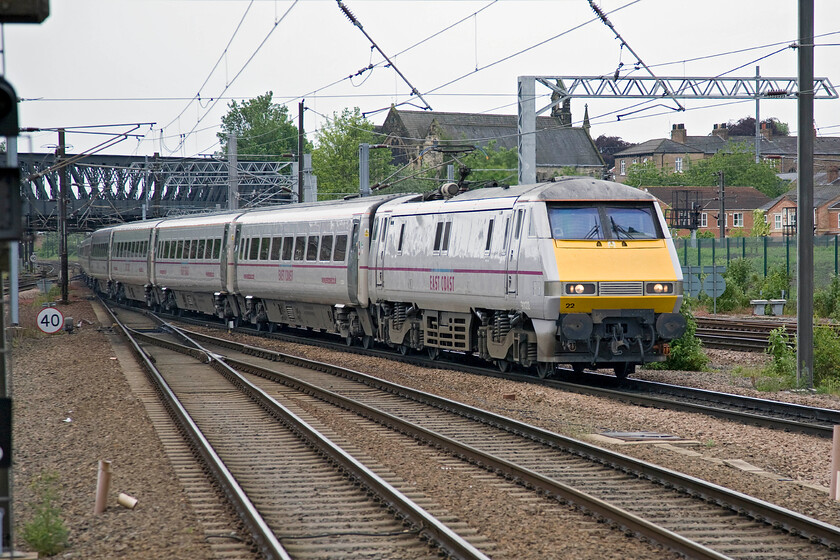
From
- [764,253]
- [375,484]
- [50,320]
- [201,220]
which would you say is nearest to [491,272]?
[375,484]

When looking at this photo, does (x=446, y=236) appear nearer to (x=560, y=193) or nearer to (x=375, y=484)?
(x=560, y=193)

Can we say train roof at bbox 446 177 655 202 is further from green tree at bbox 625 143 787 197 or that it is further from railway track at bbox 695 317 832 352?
green tree at bbox 625 143 787 197

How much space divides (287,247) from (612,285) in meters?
13.1

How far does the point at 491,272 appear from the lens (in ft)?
58.1

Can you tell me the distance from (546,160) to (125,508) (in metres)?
96.5

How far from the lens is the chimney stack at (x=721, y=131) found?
134750mm

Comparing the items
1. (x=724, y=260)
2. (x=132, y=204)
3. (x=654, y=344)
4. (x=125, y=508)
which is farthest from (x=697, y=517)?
(x=132, y=204)

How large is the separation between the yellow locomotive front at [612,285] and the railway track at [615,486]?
268cm

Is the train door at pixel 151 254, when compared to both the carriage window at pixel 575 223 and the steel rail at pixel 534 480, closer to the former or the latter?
the steel rail at pixel 534 480

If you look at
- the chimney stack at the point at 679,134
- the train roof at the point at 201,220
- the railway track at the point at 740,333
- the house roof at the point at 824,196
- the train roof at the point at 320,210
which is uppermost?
the chimney stack at the point at 679,134

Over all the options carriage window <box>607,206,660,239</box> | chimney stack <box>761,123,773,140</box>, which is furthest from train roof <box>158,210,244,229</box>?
chimney stack <box>761,123,773,140</box>

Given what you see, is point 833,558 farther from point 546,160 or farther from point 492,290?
point 546,160

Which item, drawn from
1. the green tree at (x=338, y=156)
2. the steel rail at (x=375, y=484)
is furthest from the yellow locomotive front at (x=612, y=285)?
the green tree at (x=338, y=156)

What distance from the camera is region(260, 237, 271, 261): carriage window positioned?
94.6ft
